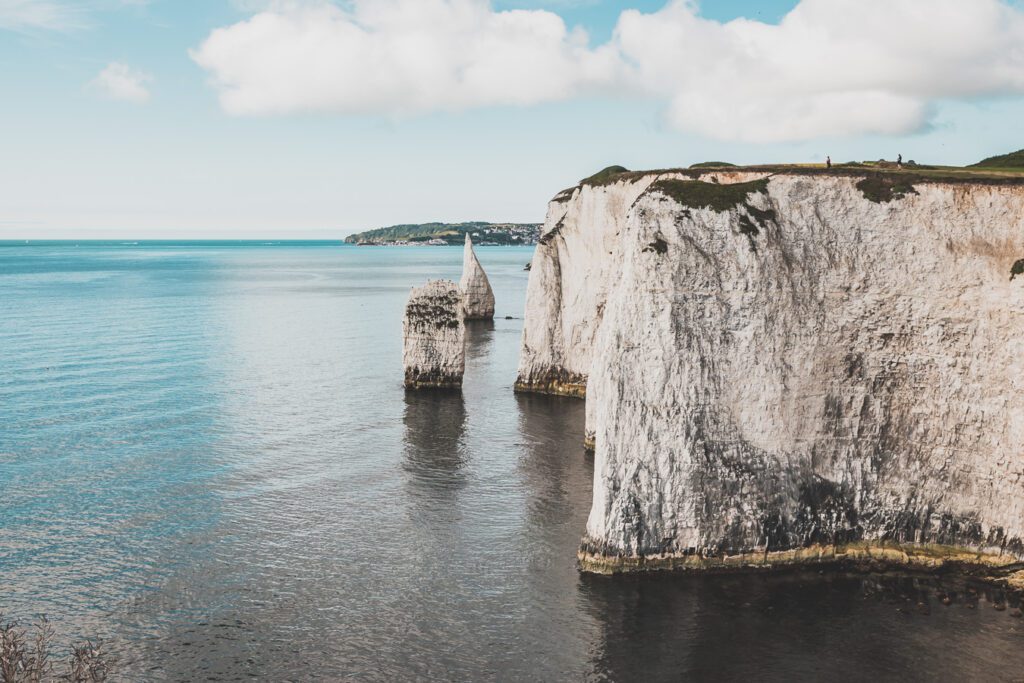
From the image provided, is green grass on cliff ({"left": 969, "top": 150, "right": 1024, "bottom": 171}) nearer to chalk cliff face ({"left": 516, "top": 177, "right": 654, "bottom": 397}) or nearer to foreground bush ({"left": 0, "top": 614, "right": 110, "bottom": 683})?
chalk cliff face ({"left": 516, "top": 177, "right": 654, "bottom": 397})

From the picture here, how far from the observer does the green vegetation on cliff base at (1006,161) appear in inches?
1534

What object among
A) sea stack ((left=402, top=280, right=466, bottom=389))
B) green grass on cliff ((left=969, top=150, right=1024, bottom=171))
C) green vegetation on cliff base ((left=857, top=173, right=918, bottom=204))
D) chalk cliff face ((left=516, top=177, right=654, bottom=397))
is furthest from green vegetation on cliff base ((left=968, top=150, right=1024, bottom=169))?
sea stack ((left=402, top=280, right=466, bottom=389))

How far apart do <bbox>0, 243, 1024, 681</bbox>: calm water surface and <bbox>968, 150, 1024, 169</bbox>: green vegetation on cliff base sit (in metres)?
22.2

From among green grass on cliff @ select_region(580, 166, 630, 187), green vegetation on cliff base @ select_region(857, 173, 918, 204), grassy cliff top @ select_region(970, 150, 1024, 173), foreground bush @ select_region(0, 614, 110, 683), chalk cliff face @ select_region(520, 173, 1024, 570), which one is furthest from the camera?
green grass on cliff @ select_region(580, 166, 630, 187)

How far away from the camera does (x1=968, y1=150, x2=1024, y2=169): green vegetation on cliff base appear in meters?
39.0

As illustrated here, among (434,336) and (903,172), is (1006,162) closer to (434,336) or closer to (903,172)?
(903,172)

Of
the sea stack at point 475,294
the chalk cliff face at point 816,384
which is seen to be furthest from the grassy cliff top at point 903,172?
the sea stack at point 475,294

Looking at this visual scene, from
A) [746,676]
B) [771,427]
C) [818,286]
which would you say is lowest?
[746,676]

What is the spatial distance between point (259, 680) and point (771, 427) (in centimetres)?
2030

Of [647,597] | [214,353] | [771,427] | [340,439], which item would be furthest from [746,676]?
[214,353]

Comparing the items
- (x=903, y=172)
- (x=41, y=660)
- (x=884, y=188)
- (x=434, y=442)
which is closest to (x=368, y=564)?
(x=41, y=660)

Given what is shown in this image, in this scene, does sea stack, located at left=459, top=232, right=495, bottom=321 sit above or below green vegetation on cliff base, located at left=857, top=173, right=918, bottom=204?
below

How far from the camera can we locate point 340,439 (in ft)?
156

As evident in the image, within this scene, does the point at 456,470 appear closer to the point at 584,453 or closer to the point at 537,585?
the point at 584,453
